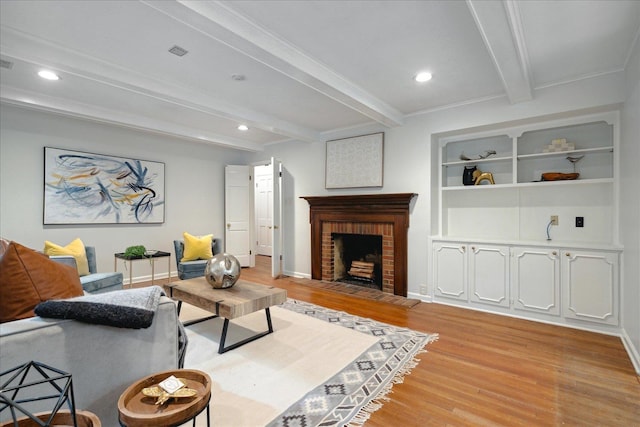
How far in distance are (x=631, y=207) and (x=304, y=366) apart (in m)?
2.94

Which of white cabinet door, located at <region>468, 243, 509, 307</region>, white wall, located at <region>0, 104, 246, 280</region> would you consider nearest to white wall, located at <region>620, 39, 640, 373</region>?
white cabinet door, located at <region>468, 243, 509, 307</region>

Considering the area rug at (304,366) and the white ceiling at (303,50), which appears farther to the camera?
the white ceiling at (303,50)

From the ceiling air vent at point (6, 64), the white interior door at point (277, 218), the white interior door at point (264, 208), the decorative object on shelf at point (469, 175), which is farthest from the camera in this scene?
the white interior door at point (264, 208)

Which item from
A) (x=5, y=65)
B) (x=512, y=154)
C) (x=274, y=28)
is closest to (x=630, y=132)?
(x=512, y=154)

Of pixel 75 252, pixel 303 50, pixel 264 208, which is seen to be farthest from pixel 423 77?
pixel 264 208

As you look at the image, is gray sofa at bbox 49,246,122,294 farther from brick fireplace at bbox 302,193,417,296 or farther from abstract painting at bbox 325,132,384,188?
abstract painting at bbox 325,132,384,188

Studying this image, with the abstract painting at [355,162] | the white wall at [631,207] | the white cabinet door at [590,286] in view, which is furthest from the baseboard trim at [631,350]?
the abstract painting at [355,162]

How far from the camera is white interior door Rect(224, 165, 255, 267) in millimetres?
6301

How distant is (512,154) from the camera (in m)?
3.78

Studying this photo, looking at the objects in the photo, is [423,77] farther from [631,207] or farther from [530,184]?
[631,207]

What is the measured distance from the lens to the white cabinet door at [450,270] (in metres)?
3.83

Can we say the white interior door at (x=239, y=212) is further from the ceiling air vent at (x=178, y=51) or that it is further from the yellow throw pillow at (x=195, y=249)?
the ceiling air vent at (x=178, y=51)

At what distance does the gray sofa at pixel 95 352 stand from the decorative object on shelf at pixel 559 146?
3.94 metres

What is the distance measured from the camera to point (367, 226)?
15.3 feet
